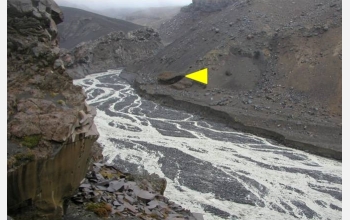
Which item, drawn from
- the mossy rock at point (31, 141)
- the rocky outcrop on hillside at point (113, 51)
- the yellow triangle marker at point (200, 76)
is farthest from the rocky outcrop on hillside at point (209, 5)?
the mossy rock at point (31, 141)

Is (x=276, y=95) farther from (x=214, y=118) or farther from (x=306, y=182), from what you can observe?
(x=306, y=182)

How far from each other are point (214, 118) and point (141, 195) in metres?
20.7

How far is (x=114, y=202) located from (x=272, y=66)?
1309 inches

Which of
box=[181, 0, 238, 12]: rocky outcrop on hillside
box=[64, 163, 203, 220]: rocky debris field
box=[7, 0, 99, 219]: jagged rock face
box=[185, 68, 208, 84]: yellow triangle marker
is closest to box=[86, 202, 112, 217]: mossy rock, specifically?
box=[64, 163, 203, 220]: rocky debris field

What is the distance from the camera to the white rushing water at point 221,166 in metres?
16.1

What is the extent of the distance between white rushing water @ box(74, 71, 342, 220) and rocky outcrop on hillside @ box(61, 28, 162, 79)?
32.3 meters

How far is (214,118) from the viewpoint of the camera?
1239 inches

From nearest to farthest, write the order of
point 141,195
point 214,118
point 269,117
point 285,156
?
point 141,195 → point 285,156 → point 269,117 → point 214,118

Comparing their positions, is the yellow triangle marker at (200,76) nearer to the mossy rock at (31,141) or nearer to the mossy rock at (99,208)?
the mossy rock at (99,208)

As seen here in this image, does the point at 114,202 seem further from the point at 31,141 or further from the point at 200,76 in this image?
the point at 200,76

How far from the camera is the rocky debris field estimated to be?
9.44m

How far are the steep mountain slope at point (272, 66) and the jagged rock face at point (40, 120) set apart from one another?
1986 centimetres

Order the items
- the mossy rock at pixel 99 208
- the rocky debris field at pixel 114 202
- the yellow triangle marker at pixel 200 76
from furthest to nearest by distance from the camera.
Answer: the yellow triangle marker at pixel 200 76 < the rocky debris field at pixel 114 202 < the mossy rock at pixel 99 208

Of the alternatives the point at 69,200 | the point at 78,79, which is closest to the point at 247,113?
the point at 69,200
